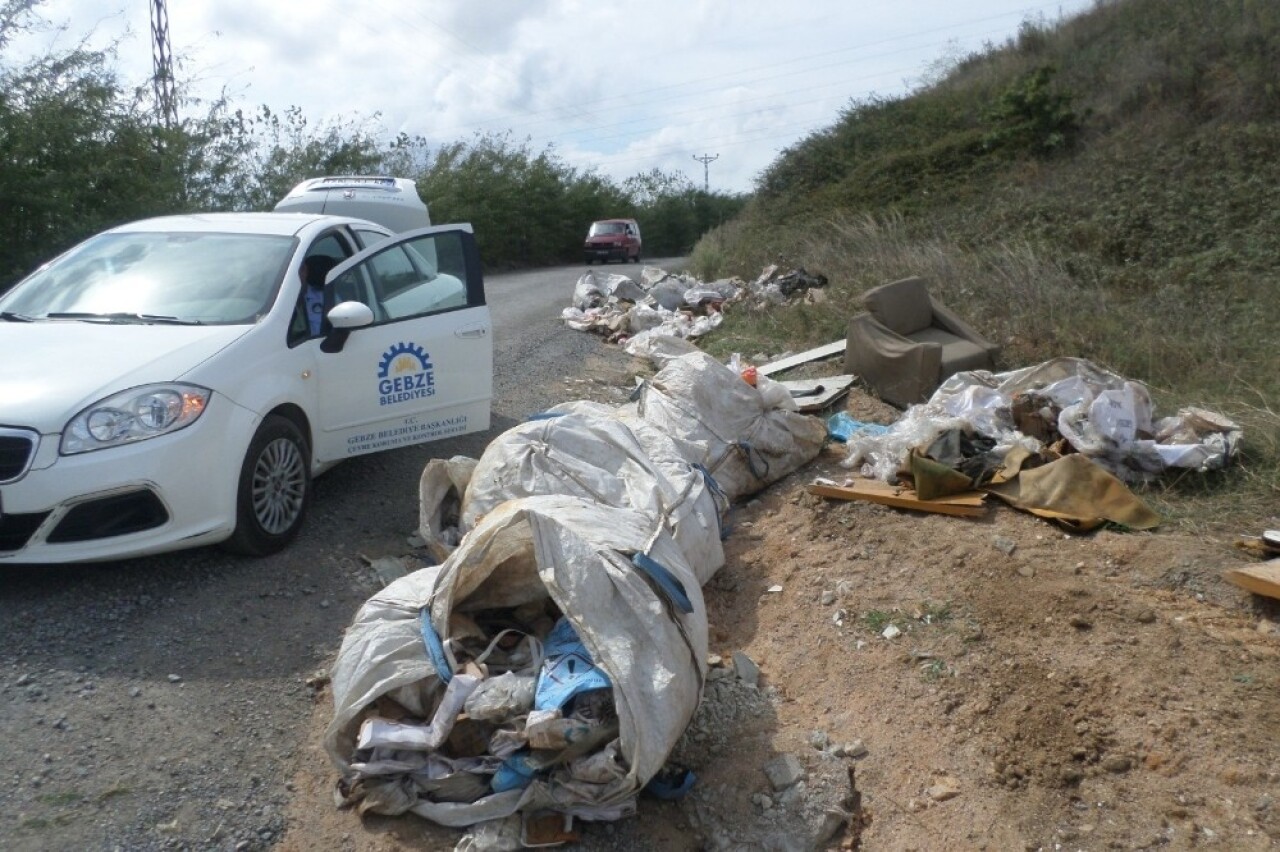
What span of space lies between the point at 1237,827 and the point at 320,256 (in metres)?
4.92

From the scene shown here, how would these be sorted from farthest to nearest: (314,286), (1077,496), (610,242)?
(610,242) → (314,286) → (1077,496)

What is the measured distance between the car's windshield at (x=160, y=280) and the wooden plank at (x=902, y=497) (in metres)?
3.19

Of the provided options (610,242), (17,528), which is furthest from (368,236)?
(610,242)

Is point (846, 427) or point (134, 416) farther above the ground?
point (134, 416)

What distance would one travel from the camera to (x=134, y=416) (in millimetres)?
4207

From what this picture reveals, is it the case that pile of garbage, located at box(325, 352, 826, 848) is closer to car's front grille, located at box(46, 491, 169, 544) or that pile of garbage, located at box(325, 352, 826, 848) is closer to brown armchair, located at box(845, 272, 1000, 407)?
car's front grille, located at box(46, 491, 169, 544)

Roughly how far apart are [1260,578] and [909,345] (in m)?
4.59

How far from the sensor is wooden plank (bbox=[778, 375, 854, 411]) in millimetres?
8078

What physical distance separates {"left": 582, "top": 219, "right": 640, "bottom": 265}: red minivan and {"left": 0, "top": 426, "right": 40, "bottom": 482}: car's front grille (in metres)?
28.0

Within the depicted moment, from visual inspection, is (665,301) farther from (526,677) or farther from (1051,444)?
(526,677)

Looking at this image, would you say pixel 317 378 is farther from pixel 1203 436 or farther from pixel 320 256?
pixel 1203 436

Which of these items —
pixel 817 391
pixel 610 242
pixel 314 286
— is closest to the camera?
pixel 314 286

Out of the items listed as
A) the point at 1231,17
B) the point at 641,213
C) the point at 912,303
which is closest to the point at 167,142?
the point at 912,303

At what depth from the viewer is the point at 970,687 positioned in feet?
12.5
